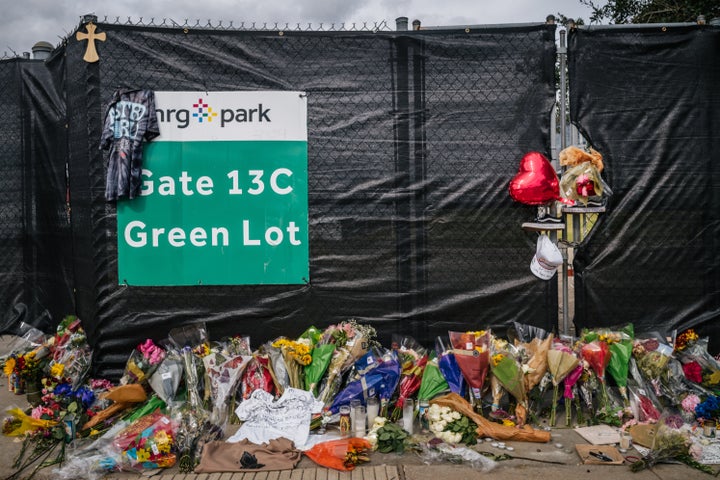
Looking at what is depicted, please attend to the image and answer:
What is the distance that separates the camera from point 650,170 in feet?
16.4

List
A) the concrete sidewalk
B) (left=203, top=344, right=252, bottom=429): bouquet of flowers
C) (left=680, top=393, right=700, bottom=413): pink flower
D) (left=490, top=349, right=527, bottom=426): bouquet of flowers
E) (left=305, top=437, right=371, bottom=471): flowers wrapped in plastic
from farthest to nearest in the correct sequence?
(left=203, top=344, right=252, bottom=429): bouquet of flowers → (left=680, top=393, right=700, bottom=413): pink flower → (left=490, top=349, right=527, bottom=426): bouquet of flowers → (left=305, top=437, right=371, bottom=471): flowers wrapped in plastic → the concrete sidewalk

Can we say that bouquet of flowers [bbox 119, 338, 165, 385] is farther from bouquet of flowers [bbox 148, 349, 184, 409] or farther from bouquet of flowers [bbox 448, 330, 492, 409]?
bouquet of flowers [bbox 448, 330, 492, 409]

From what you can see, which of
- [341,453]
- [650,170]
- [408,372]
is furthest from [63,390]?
[650,170]

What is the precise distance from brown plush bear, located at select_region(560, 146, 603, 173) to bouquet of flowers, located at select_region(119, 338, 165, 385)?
4.12 m

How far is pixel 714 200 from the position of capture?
5.03 metres

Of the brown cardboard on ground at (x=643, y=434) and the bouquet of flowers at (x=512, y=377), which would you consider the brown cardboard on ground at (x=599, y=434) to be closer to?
the brown cardboard on ground at (x=643, y=434)

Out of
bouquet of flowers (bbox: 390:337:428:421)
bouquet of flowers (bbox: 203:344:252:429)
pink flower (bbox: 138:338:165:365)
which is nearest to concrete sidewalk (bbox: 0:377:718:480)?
bouquet of flowers (bbox: 390:337:428:421)

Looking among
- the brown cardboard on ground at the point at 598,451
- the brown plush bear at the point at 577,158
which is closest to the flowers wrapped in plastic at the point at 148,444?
the brown cardboard on ground at the point at 598,451

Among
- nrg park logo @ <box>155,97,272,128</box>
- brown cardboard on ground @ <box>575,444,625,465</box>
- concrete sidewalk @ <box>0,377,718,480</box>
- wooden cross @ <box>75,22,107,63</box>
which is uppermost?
wooden cross @ <box>75,22,107,63</box>

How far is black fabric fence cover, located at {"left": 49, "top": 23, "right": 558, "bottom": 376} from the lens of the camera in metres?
5.01

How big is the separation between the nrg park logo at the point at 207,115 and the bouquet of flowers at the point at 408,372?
2.57 m

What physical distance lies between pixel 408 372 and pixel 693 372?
2524 millimetres

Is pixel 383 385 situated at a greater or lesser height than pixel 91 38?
lesser

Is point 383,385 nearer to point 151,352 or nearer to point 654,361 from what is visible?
point 151,352
